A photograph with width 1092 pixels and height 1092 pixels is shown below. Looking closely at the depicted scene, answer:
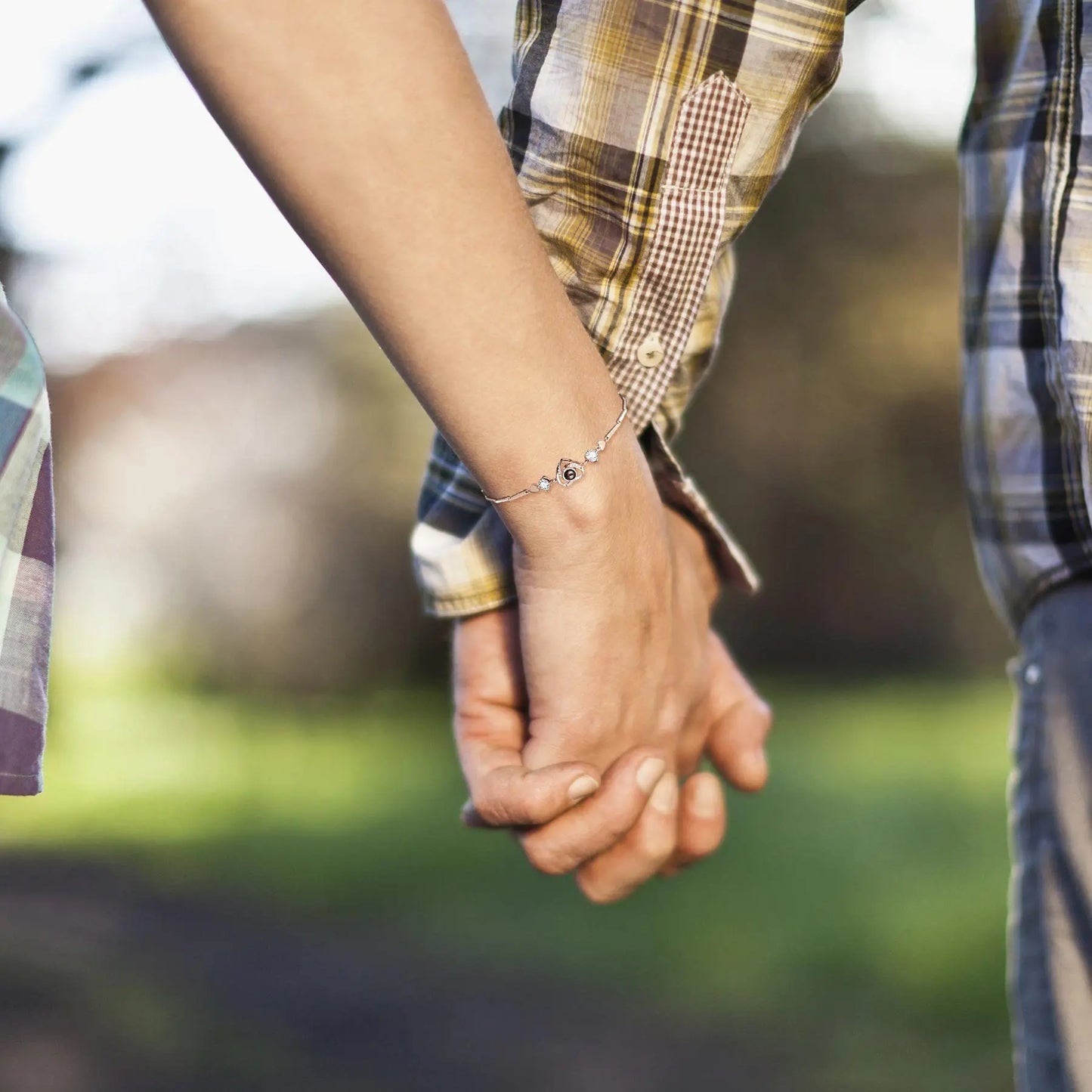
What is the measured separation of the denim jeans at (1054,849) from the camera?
1.14 meters

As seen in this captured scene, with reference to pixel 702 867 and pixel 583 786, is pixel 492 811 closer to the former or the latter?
pixel 583 786

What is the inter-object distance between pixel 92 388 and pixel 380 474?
2031mm

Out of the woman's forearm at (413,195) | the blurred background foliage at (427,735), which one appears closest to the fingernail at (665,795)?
the woman's forearm at (413,195)

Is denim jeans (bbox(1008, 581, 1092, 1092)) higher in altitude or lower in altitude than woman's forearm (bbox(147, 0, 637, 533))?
lower

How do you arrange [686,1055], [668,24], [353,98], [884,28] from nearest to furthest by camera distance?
1. [353,98]
2. [668,24]
3. [686,1055]
4. [884,28]

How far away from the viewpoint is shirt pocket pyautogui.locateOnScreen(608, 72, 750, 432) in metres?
1.13

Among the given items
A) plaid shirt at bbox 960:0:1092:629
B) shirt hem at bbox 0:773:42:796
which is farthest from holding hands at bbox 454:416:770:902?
shirt hem at bbox 0:773:42:796

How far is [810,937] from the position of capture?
4.14 metres

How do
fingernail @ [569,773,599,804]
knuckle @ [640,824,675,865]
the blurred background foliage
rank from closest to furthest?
fingernail @ [569,773,599,804], knuckle @ [640,824,675,865], the blurred background foliage

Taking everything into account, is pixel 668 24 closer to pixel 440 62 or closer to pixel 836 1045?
pixel 440 62

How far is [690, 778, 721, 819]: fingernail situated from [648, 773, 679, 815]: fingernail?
100mm

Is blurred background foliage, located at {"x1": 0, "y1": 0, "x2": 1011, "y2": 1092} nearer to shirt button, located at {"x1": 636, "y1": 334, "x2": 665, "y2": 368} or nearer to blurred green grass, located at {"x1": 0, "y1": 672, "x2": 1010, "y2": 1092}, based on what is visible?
blurred green grass, located at {"x1": 0, "y1": 672, "x2": 1010, "y2": 1092}

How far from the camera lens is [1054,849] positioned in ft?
3.86

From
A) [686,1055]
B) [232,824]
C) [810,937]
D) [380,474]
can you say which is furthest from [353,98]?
[380,474]
